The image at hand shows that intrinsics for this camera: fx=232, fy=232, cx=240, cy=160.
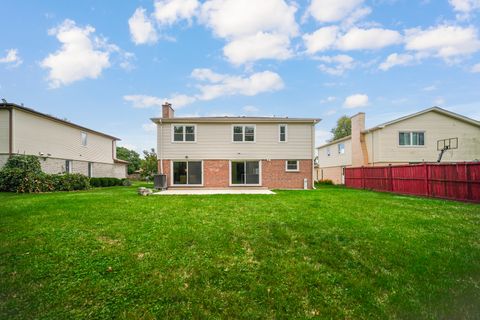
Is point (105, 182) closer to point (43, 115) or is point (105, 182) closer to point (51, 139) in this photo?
point (51, 139)

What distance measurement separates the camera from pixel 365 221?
6.30 meters

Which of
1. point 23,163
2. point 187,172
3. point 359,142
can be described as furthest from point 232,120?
point 23,163

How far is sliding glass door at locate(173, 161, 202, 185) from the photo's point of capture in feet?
56.1

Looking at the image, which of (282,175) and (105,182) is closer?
(282,175)

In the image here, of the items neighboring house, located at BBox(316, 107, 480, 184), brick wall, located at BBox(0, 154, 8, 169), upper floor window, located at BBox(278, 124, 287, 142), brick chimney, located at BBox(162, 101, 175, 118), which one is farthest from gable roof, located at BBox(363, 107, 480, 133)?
brick wall, located at BBox(0, 154, 8, 169)

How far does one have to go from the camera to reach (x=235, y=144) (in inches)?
679

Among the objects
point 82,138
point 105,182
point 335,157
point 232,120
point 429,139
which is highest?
point 232,120

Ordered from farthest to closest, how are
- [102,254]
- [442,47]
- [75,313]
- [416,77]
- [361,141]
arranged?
[361,141] → [416,77] → [442,47] → [102,254] → [75,313]

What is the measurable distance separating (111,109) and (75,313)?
2164 centimetres

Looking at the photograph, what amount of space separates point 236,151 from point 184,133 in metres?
4.07

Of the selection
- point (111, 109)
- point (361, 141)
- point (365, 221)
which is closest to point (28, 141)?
point (111, 109)

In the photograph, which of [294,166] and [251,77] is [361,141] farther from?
[251,77]

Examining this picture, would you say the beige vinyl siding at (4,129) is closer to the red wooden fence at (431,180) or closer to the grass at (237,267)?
the grass at (237,267)

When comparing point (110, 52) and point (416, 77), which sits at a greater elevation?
point (110, 52)
